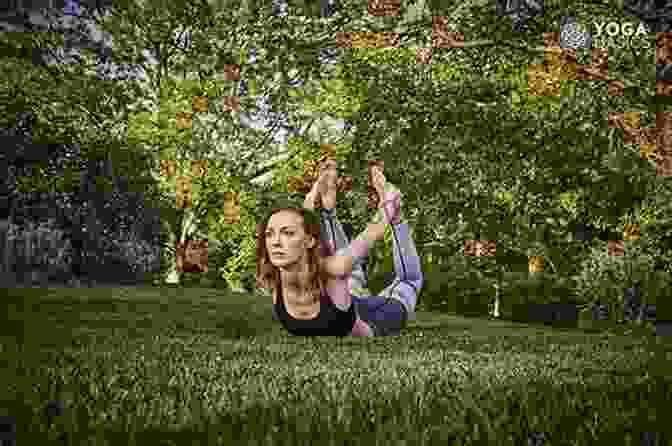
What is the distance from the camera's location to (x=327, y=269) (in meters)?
4.93

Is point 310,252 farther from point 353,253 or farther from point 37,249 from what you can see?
point 37,249

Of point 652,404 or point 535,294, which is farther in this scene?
point 535,294

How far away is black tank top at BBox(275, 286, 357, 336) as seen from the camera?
205 inches

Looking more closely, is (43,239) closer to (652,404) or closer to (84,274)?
(84,274)

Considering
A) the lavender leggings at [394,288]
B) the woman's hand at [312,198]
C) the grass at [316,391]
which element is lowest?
the grass at [316,391]

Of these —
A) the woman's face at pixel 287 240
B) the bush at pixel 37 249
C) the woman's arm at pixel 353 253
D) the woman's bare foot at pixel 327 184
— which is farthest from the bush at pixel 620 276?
the bush at pixel 37 249

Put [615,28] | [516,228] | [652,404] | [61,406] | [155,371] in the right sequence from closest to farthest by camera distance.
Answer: [61,406] < [652,404] < [155,371] < [615,28] < [516,228]

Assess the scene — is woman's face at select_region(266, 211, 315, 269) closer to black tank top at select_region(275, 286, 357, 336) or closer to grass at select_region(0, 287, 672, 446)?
black tank top at select_region(275, 286, 357, 336)

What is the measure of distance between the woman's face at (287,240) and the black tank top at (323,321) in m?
0.48

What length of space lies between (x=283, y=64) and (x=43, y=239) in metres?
6.97

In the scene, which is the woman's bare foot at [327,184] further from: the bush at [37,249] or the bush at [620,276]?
the bush at [37,249]

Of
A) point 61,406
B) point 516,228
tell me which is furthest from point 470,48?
point 61,406

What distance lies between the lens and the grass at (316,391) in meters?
1.96

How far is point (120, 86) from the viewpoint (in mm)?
18000
